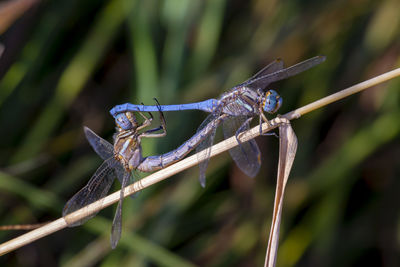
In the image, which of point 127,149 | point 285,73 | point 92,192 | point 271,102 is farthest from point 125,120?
point 285,73

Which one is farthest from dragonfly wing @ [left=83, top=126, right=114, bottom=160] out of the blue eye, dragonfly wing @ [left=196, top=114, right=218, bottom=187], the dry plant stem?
dragonfly wing @ [left=196, top=114, right=218, bottom=187]

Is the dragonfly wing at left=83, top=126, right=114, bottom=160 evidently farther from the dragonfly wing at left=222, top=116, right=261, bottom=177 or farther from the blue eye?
the dragonfly wing at left=222, top=116, right=261, bottom=177

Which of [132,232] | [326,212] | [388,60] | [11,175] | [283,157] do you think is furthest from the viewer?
[388,60]

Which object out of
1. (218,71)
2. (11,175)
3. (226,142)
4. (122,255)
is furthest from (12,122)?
(226,142)

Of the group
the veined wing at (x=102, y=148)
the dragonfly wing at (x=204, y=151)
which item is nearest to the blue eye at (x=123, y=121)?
the veined wing at (x=102, y=148)

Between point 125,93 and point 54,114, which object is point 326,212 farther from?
point 54,114

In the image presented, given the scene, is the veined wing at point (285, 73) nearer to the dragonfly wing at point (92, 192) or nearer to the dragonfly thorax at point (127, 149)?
the dragonfly thorax at point (127, 149)
